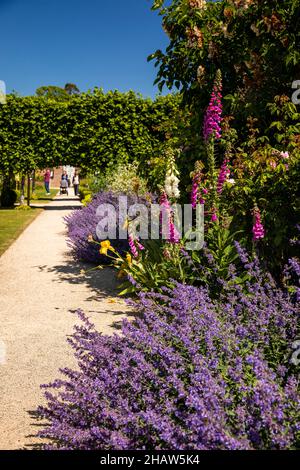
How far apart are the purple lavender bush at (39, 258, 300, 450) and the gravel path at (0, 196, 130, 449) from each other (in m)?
0.63

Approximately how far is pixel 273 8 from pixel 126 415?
16.2 ft

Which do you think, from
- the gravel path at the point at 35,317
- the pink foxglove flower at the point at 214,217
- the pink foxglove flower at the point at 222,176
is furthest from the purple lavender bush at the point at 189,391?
the pink foxglove flower at the point at 222,176

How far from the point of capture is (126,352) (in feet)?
8.27

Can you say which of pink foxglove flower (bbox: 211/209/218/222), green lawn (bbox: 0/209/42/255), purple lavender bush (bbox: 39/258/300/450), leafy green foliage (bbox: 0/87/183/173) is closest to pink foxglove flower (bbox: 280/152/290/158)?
pink foxglove flower (bbox: 211/209/218/222)

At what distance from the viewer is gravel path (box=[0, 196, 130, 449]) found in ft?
10.2

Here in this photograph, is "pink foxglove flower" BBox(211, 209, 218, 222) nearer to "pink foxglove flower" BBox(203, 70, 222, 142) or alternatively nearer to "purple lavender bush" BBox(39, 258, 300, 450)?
"pink foxglove flower" BBox(203, 70, 222, 142)

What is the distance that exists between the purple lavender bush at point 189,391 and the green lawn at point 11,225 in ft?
22.1

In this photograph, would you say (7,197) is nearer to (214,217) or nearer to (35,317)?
(35,317)

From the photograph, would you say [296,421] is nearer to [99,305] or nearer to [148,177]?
[99,305]

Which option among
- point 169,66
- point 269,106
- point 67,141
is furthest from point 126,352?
point 67,141

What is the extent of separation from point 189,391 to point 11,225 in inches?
460

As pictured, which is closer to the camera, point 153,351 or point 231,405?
point 231,405

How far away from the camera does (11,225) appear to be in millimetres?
13047

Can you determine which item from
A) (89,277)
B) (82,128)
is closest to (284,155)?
(89,277)
